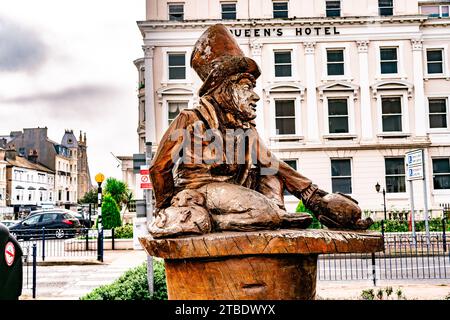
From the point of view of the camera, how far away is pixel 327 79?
23.4 meters

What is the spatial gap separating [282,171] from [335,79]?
852 inches

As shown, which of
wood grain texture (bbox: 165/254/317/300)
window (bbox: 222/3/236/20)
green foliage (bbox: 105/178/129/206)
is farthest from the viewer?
green foliage (bbox: 105/178/129/206)

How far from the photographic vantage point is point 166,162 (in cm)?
246

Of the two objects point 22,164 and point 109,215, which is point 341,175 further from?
point 22,164

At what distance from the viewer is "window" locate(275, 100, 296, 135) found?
77.0ft

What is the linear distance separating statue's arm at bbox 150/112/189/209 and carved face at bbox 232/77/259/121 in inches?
12.2

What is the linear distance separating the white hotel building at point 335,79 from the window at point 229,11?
0.17 m

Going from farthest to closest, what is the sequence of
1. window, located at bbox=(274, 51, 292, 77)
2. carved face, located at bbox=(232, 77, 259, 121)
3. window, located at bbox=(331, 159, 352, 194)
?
window, located at bbox=(274, 51, 292, 77) → window, located at bbox=(331, 159, 352, 194) → carved face, located at bbox=(232, 77, 259, 121)

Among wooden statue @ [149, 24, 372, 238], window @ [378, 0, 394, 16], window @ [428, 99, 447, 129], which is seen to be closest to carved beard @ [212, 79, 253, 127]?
wooden statue @ [149, 24, 372, 238]

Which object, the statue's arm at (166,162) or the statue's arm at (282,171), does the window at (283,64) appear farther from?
the statue's arm at (166,162)

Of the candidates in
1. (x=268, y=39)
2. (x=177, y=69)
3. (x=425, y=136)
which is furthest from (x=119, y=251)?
(x=425, y=136)

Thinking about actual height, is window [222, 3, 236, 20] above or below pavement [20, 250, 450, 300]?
above

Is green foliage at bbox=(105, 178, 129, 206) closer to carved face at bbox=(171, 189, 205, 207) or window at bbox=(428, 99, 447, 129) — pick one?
window at bbox=(428, 99, 447, 129)

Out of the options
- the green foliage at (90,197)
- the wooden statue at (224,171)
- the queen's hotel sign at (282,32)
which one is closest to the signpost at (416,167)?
the queen's hotel sign at (282,32)
